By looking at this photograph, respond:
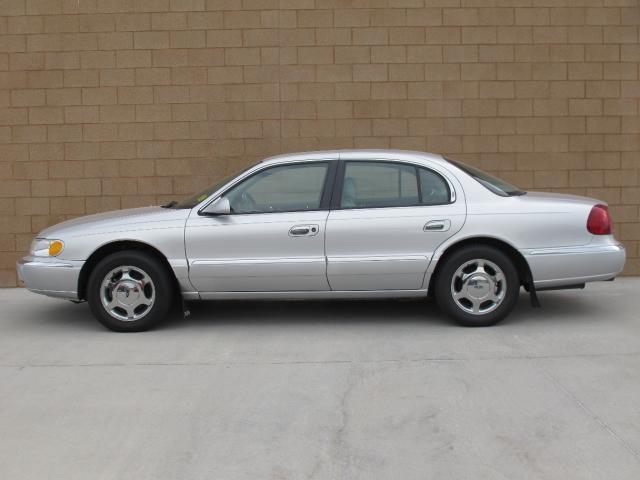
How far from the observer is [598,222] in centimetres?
726

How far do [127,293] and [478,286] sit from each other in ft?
9.65

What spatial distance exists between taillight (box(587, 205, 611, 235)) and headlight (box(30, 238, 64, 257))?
4443 millimetres

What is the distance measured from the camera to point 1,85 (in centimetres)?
978

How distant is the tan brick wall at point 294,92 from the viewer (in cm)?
Result: 970

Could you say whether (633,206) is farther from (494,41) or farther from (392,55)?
(392,55)

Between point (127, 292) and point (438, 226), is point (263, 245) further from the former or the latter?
point (438, 226)

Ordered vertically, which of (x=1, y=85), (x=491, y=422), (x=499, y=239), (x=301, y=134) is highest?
(x=1, y=85)

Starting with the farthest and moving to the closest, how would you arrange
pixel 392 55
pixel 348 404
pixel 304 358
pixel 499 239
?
pixel 392 55 < pixel 499 239 < pixel 304 358 < pixel 348 404

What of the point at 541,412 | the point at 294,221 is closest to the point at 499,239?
the point at 294,221

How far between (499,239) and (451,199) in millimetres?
518

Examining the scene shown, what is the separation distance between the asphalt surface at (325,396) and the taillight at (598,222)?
0.83m

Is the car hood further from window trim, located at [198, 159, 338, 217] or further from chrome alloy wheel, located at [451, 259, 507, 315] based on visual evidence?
chrome alloy wheel, located at [451, 259, 507, 315]

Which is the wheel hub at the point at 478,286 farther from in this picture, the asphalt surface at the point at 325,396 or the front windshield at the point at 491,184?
the front windshield at the point at 491,184

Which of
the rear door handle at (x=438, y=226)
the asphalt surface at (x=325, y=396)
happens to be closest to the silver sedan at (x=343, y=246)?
the rear door handle at (x=438, y=226)
